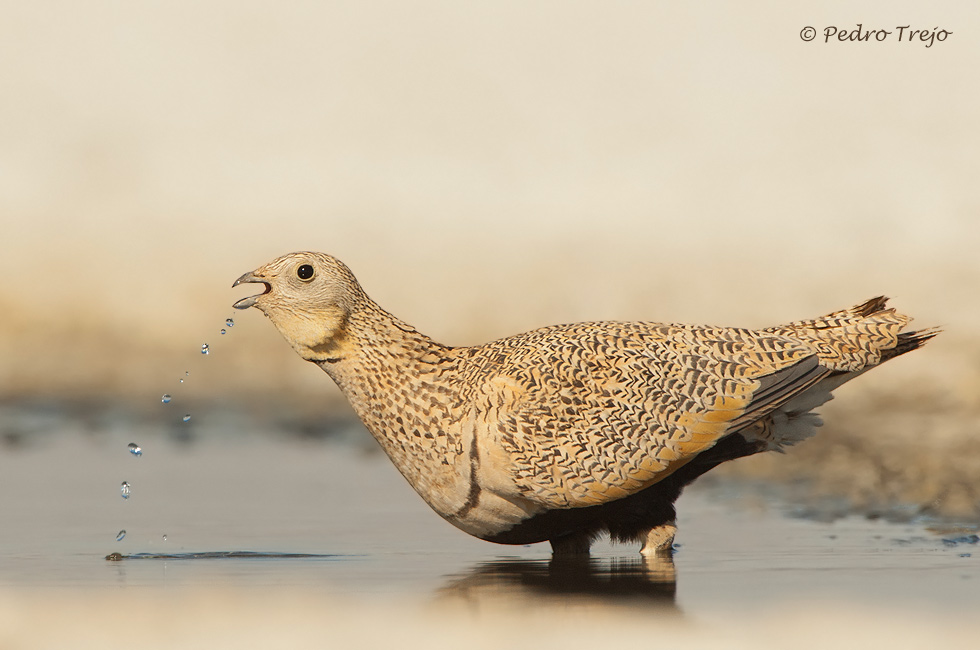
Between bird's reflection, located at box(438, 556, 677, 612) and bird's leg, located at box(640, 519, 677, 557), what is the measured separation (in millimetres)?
73

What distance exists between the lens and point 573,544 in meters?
10.2

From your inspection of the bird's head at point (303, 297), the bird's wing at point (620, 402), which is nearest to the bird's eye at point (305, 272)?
the bird's head at point (303, 297)

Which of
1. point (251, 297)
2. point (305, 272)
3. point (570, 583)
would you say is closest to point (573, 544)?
point (570, 583)

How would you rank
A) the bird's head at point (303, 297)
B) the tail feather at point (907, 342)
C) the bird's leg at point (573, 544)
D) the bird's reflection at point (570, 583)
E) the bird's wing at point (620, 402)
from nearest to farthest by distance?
the bird's reflection at point (570, 583) → the bird's wing at point (620, 402) → the bird's head at point (303, 297) → the bird's leg at point (573, 544) → the tail feather at point (907, 342)

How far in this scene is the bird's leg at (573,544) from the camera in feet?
33.3

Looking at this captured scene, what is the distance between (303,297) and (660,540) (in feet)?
8.31

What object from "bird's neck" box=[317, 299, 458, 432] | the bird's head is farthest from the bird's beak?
"bird's neck" box=[317, 299, 458, 432]

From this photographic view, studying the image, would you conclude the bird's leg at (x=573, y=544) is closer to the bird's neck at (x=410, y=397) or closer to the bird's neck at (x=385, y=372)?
the bird's neck at (x=410, y=397)

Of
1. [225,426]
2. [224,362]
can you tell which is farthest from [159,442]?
[224,362]

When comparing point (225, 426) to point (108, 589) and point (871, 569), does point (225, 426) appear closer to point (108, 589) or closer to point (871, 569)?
point (108, 589)

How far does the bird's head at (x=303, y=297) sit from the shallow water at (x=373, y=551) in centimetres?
132

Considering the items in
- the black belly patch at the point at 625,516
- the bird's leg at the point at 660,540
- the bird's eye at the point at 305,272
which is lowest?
the bird's leg at the point at 660,540

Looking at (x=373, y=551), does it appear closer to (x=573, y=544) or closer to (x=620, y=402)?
(x=573, y=544)

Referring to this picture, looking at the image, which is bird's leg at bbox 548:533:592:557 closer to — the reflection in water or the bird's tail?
the reflection in water
